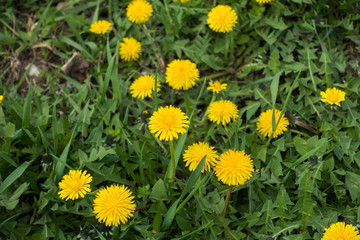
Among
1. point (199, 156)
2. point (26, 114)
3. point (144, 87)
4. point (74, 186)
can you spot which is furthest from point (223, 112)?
point (26, 114)

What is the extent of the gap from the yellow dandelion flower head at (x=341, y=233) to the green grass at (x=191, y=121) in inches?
5.3

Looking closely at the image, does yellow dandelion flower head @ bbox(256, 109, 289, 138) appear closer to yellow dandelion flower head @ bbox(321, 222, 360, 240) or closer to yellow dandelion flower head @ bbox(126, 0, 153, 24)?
yellow dandelion flower head @ bbox(321, 222, 360, 240)

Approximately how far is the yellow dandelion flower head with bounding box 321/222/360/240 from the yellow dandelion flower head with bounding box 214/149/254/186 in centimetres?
50

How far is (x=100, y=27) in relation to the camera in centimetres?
286

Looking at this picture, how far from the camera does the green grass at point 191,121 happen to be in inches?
78.1

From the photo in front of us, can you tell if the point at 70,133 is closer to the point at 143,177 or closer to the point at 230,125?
the point at 143,177

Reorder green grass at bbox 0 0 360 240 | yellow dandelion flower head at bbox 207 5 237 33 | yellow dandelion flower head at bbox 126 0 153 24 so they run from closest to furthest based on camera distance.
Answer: green grass at bbox 0 0 360 240 → yellow dandelion flower head at bbox 207 5 237 33 → yellow dandelion flower head at bbox 126 0 153 24

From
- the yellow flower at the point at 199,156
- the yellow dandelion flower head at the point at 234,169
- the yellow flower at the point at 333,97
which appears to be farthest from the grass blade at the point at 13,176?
the yellow flower at the point at 333,97

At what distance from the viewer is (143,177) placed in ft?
6.96

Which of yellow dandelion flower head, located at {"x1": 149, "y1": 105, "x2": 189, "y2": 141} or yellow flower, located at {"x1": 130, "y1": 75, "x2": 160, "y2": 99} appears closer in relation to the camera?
yellow dandelion flower head, located at {"x1": 149, "y1": 105, "x2": 189, "y2": 141}

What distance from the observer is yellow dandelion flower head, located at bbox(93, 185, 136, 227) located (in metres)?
1.74

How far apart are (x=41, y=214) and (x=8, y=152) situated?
19.1 inches

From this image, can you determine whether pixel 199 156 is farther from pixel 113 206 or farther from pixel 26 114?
pixel 26 114

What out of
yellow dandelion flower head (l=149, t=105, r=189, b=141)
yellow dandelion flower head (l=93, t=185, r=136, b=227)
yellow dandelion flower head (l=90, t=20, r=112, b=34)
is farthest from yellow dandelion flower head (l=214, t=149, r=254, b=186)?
yellow dandelion flower head (l=90, t=20, r=112, b=34)
